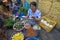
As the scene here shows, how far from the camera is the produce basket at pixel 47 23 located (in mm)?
3808

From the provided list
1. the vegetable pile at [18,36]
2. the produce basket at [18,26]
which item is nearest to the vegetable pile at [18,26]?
the produce basket at [18,26]

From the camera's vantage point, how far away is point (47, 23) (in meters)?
3.86

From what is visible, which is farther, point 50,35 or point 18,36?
point 50,35

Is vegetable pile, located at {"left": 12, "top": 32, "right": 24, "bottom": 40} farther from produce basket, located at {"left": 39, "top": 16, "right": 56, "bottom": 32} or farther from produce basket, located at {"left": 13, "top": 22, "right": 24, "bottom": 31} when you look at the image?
→ produce basket, located at {"left": 39, "top": 16, "right": 56, "bottom": 32}

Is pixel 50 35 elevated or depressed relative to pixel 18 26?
depressed

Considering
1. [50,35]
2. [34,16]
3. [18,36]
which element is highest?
[34,16]

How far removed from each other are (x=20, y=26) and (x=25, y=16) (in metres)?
0.38

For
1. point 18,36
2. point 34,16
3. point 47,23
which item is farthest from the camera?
point 47,23

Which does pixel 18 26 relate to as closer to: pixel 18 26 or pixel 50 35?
pixel 18 26

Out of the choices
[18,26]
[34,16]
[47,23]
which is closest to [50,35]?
[47,23]

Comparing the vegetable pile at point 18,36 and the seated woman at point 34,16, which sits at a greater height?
the seated woman at point 34,16

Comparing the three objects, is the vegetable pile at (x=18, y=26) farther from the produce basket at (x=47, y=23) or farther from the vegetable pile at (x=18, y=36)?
the produce basket at (x=47, y=23)

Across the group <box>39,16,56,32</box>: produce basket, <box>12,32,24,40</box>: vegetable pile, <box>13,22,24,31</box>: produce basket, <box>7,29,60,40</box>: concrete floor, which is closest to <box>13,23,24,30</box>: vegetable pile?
<box>13,22,24,31</box>: produce basket

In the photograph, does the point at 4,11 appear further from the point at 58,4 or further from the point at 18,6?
the point at 58,4
